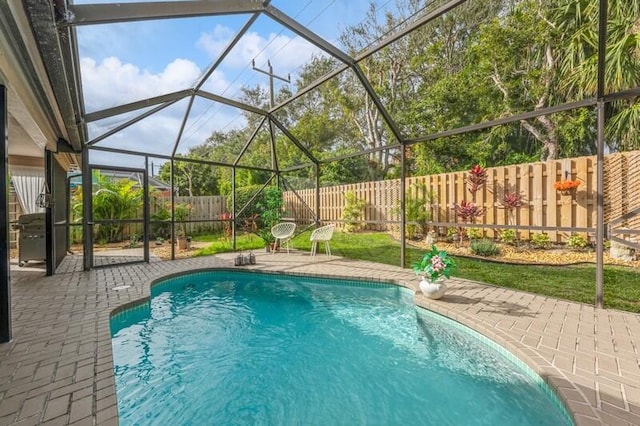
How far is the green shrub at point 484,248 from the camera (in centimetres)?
721

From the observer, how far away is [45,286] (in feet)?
17.8

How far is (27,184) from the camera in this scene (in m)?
9.65

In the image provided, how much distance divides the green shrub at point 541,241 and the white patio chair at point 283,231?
20.5ft

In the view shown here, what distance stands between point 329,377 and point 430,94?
10.7 metres

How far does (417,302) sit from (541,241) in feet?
14.3

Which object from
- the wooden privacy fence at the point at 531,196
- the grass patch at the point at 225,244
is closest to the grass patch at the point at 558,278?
the wooden privacy fence at the point at 531,196

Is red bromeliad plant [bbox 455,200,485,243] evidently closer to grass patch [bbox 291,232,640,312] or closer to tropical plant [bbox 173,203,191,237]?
grass patch [bbox 291,232,640,312]

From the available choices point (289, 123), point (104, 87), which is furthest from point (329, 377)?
point (289, 123)

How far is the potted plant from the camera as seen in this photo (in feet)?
14.7

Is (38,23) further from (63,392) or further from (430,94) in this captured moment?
(430,94)

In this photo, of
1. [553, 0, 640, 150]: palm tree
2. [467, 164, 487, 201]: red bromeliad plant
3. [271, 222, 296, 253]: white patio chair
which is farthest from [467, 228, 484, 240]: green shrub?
[271, 222, 296, 253]: white patio chair

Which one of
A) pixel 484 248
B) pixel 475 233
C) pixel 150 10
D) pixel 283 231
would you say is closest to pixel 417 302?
pixel 484 248

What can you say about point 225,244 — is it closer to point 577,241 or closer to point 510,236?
point 510,236

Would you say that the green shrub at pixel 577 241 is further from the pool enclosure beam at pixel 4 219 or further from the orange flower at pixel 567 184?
the pool enclosure beam at pixel 4 219
